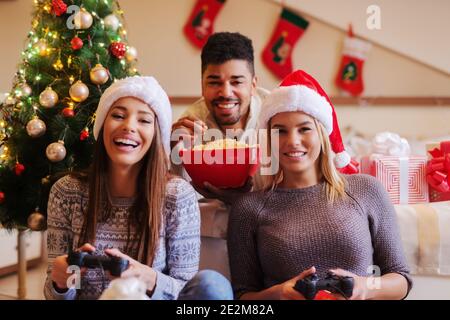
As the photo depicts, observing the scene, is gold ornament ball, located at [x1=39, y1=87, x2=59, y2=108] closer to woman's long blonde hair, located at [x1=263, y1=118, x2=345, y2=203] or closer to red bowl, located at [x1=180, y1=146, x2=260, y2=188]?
red bowl, located at [x1=180, y1=146, x2=260, y2=188]

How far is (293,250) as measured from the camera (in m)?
1.27

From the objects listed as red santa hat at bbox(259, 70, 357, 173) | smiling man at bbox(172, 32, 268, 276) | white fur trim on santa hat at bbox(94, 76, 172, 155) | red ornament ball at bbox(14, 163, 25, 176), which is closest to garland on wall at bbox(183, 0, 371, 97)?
smiling man at bbox(172, 32, 268, 276)

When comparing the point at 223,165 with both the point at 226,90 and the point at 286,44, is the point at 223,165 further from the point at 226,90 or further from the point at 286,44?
the point at 286,44

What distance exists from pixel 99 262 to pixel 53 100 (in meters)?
0.86

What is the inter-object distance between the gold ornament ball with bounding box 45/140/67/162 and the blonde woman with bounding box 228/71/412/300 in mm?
657

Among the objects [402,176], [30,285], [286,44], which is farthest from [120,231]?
[286,44]

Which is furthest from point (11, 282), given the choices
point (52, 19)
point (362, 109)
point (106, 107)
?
point (362, 109)

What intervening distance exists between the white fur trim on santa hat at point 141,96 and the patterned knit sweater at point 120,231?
173mm

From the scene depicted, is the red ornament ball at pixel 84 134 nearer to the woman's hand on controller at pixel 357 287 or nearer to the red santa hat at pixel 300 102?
the red santa hat at pixel 300 102

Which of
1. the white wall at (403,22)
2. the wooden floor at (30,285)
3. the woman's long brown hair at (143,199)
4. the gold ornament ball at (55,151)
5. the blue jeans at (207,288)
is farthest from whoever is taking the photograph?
the white wall at (403,22)

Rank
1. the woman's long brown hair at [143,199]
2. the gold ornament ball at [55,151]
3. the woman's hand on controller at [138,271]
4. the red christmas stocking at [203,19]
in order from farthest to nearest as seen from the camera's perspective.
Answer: the red christmas stocking at [203,19] < the gold ornament ball at [55,151] < the woman's long brown hair at [143,199] < the woman's hand on controller at [138,271]

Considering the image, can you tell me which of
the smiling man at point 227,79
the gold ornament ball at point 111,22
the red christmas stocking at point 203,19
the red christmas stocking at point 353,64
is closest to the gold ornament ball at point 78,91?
the gold ornament ball at point 111,22

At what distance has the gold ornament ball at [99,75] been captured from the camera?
1.69 metres
